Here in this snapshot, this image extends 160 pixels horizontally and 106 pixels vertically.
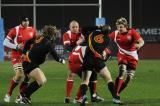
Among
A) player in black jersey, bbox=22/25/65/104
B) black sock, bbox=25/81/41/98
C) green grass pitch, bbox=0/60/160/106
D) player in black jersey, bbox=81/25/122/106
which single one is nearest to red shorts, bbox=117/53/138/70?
green grass pitch, bbox=0/60/160/106

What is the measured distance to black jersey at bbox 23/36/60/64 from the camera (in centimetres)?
1573

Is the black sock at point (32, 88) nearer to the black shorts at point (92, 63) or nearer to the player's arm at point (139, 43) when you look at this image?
the black shorts at point (92, 63)

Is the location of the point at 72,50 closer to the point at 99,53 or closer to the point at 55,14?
the point at 99,53

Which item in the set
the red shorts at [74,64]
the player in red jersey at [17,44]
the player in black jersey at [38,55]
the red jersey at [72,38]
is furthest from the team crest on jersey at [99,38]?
the player in red jersey at [17,44]

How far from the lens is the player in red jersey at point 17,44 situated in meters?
17.4

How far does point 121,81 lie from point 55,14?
84.4ft

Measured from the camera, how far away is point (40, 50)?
15.8 metres

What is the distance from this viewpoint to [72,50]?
17.2 metres

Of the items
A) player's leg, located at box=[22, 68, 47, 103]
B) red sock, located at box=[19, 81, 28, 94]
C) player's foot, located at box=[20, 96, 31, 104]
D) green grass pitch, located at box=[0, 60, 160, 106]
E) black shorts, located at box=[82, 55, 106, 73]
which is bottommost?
green grass pitch, located at box=[0, 60, 160, 106]

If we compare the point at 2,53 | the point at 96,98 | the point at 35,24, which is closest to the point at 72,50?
the point at 96,98

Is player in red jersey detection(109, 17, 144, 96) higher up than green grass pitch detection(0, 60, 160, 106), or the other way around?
player in red jersey detection(109, 17, 144, 96)

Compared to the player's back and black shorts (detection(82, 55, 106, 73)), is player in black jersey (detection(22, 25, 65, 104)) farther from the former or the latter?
black shorts (detection(82, 55, 106, 73))

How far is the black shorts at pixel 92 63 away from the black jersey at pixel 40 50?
2.06 feet

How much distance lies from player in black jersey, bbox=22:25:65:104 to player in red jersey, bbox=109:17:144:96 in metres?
2.35
